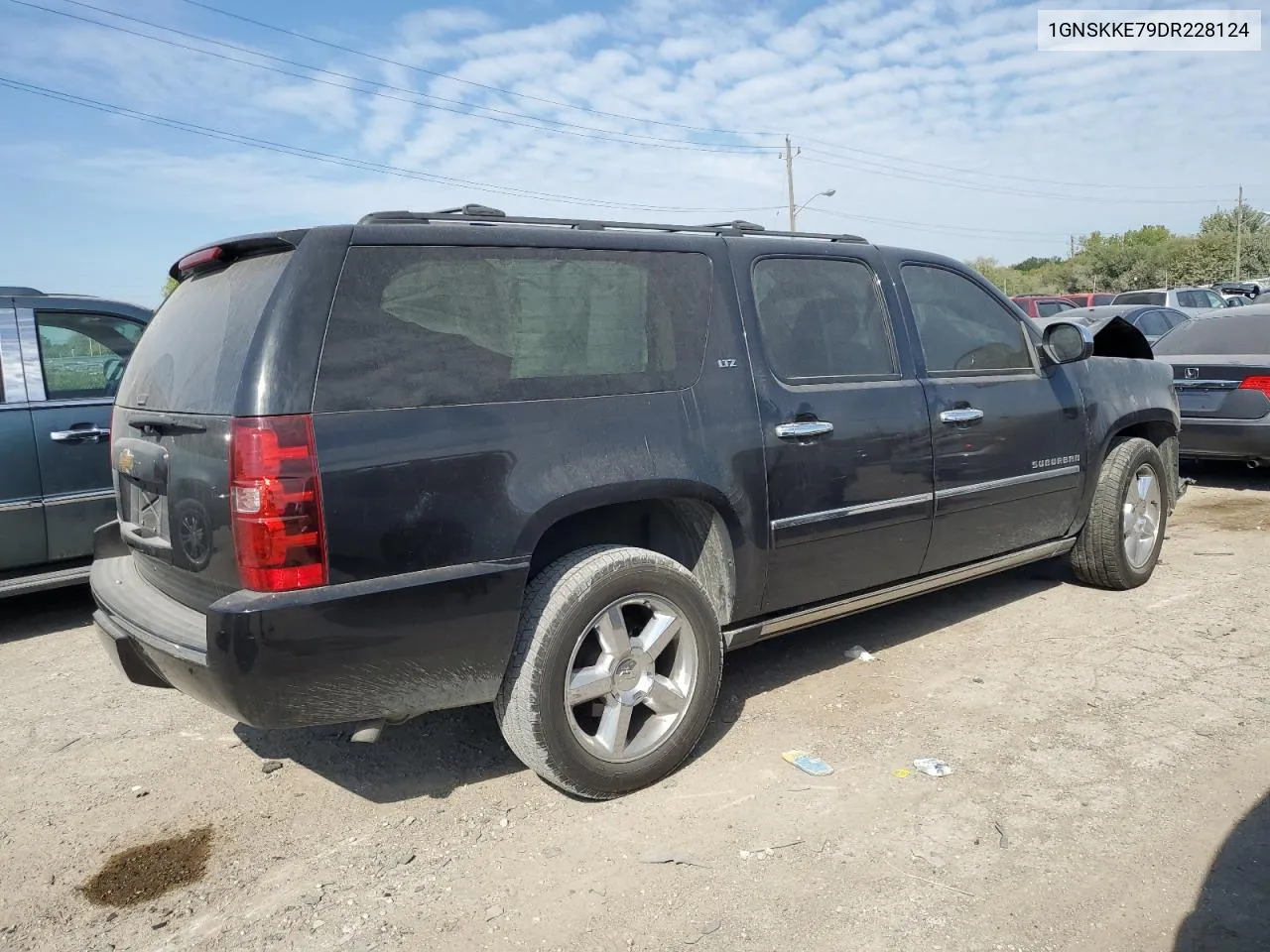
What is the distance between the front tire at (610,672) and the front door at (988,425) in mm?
1458

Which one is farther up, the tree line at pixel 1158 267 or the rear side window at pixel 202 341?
the tree line at pixel 1158 267

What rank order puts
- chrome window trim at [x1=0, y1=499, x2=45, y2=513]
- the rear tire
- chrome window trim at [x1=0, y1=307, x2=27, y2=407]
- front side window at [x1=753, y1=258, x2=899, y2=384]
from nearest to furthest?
front side window at [x1=753, y1=258, x2=899, y2=384] < chrome window trim at [x1=0, y1=499, x2=45, y2=513] < chrome window trim at [x1=0, y1=307, x2=27, y2=407] < the rear tire

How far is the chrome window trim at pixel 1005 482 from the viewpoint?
14.1ft

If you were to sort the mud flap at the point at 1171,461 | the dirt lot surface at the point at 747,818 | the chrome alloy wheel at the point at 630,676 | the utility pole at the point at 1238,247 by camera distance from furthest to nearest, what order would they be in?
the utility pole at the point at 1238,247
the mud flap at the point at 1171,461
the chrome alloy wheel at the point at 630,676
the dirt lot surface at the point at 747,818

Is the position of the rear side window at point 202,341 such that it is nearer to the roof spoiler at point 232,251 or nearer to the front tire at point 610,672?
the roof spoiler at point 232,251

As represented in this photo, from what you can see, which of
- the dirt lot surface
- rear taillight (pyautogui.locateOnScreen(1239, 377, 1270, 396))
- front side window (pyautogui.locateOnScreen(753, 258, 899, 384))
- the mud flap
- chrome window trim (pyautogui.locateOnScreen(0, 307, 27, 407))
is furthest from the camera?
rear taillight (pyautogui.locateOnScreen(1239, 377, 1270, 396))

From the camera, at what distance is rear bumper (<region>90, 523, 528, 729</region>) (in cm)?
266

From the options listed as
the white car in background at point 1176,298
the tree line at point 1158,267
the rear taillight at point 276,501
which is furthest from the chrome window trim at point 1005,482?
the tree line at point 1158,267

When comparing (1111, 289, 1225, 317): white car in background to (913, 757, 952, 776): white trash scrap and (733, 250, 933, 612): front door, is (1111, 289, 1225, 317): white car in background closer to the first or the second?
(733, 250, 933, 612): front door

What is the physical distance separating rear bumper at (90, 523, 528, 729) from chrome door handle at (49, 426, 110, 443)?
8.32 feet

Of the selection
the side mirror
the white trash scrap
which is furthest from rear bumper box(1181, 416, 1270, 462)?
the white trash scrap

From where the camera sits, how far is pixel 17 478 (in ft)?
16.5

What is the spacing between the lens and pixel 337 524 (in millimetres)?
2689

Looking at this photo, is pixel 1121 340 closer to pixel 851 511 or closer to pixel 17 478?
pixel 851 511
